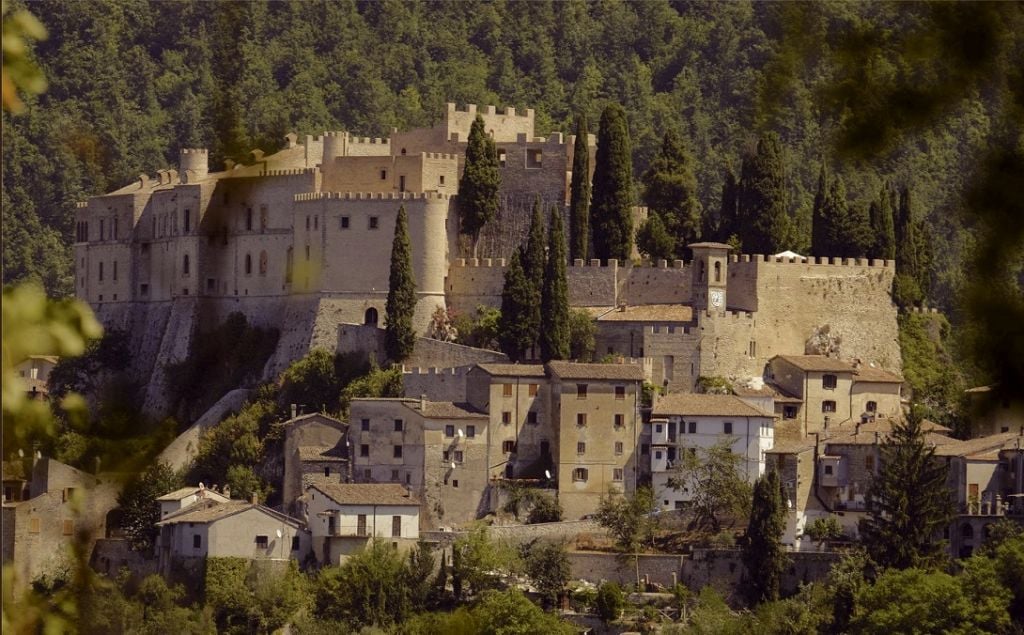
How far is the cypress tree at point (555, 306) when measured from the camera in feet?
163

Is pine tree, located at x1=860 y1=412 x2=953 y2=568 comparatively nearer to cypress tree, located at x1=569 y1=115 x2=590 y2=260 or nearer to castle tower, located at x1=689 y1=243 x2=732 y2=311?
castle tower, located at x1=689 y1=243 x2=732 y2=311

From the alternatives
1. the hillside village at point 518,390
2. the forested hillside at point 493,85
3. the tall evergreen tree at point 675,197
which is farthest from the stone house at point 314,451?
the tall evergreen tree at point 675,197

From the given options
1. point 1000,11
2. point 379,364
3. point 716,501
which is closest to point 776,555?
point 716,501

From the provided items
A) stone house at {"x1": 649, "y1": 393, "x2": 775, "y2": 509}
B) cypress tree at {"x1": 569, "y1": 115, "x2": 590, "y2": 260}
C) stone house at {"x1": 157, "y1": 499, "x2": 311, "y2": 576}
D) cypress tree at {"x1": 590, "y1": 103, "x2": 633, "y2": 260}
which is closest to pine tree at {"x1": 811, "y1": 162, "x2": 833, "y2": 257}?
cypress tree at {"x1": 590, "y1": 103, "x2": 633, "y2": 260}

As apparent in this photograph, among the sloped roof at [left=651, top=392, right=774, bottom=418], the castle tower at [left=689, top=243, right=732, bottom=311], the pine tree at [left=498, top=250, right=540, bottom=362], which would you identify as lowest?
the sloped roof at [left=651, top=392, right=774, bottom=418]

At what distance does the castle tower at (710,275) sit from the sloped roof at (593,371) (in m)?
2.71

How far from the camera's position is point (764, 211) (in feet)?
178

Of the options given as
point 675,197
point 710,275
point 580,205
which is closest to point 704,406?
point 710,275

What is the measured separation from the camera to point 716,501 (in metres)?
49.6

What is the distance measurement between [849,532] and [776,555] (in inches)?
113

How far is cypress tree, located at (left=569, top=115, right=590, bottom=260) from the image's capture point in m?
53.4

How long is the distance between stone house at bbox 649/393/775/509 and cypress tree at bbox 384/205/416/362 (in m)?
5.68

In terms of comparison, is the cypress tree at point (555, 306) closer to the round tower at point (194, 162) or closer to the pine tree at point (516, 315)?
the pine tree at point (516, 315)

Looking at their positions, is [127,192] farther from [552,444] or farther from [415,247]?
[552,444]
